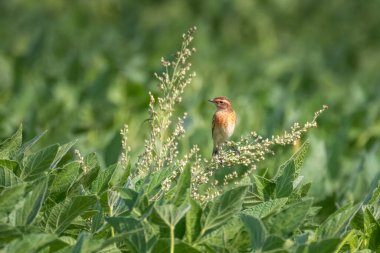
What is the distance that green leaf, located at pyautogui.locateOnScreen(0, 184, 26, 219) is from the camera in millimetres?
2406

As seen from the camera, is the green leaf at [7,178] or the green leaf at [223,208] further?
the green leaf at [7,178]

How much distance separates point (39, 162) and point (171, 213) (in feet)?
1.98

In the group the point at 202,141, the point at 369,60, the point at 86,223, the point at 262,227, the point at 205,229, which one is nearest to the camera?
the point at 262,227

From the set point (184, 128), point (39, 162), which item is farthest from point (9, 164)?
point (184, 128)

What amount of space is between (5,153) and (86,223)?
0.42 metres

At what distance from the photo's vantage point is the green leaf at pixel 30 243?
2.26 m

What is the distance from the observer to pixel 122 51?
9.13 meters

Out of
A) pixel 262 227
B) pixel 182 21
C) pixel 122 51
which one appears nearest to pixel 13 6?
pixel 182 21

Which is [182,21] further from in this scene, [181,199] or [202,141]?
[181,199]

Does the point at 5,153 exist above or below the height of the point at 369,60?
below

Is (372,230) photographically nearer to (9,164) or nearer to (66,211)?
(66,211)

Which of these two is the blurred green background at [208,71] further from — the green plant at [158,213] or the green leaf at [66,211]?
the green leaf at [66,211]

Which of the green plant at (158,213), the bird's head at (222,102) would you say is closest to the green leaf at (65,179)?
the green plant at (158,213)

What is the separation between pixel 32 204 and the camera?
8.08 feet
